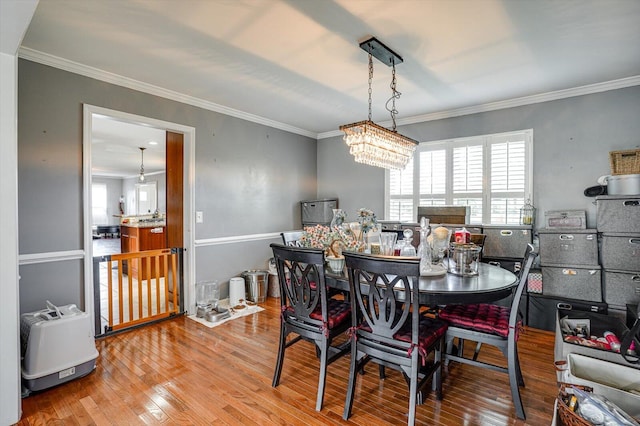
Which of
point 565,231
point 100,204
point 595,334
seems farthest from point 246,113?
point 100,204

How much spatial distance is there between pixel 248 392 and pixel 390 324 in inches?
46.7

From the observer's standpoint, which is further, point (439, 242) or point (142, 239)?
point (142, 239)

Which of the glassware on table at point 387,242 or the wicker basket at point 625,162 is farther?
the wicker basket at point 625,162

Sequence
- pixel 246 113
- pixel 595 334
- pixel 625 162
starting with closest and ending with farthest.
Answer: pixel 595 334
pixel 625 162
pixel 246 113

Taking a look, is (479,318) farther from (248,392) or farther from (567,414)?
(248,392)

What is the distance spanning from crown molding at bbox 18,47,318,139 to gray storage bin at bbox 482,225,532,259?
3392 mm

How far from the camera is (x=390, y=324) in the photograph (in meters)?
1.87

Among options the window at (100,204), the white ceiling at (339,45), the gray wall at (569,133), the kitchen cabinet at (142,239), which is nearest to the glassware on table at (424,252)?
the white ceiling at (339,45)

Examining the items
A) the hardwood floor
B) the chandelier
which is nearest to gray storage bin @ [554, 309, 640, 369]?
the hardwood floor

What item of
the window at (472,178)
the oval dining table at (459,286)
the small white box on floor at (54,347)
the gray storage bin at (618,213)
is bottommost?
the small white box on floor at (54,347)

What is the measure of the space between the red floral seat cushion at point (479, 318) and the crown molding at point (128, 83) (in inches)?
139

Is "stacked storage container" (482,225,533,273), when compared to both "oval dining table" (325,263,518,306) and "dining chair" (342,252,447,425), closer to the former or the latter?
"oval dining table" (325,263,518,306)

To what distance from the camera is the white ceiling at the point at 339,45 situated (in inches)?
82.8

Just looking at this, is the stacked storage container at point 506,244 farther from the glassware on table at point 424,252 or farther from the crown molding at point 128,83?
the crown molding at point 128,83
